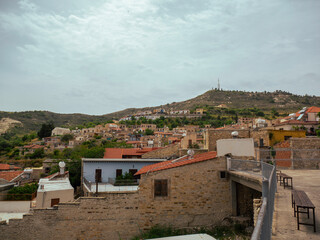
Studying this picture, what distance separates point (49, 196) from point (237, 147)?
13952 millimetres

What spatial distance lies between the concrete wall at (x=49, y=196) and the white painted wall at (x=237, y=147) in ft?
38.7

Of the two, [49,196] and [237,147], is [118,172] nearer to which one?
[49,196]

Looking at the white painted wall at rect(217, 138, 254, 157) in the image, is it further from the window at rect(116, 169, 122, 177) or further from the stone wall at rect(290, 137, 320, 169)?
the window at rect(116, 169, 122, 177)

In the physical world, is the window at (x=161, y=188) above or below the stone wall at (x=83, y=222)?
above

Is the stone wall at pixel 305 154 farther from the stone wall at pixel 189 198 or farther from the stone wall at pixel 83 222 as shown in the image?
the stone wall at pixel 83 222

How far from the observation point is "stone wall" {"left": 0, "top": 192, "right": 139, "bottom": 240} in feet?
44.1

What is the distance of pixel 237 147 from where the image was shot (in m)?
14.9

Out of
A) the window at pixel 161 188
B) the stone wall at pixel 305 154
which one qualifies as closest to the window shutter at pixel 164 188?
the window at pixel 161 188

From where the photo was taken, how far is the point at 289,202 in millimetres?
7684

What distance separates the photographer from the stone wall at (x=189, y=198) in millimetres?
13695

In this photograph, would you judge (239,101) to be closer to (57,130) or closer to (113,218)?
(57,130)

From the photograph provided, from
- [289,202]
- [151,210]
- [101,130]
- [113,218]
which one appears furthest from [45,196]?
[101,130]

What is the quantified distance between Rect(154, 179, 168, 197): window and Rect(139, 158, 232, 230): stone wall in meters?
0.18

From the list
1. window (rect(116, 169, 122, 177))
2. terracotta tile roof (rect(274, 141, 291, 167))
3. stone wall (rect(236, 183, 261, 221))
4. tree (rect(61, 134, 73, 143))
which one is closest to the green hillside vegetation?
tree (rect(61, 134, 73, 143))
